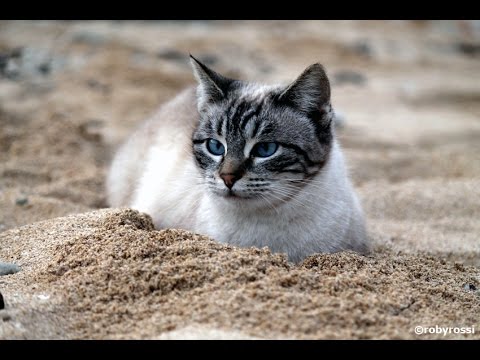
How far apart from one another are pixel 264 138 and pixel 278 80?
4.55 meters

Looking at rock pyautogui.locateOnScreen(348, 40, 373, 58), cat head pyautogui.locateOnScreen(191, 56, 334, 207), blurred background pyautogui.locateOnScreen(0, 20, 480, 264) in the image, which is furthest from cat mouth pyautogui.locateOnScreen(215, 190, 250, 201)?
rock pyautogui.locateOnScreen(348, 40, 373, 58)

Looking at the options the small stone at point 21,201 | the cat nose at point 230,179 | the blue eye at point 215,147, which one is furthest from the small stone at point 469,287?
the small stone at point 21,201

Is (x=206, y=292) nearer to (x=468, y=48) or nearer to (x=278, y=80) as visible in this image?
(x=278, y=80)

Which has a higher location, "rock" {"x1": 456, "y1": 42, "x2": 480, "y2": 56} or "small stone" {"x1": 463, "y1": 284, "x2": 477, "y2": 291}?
"rock" {"x1": 456, "y1": 42, "x2": 480, "y2": 56}

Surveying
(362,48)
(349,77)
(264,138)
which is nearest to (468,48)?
(362,48)

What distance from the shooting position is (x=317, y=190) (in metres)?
3.68

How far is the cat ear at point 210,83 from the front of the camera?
3.79 m

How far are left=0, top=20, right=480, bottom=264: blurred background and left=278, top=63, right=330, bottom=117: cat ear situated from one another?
4.24 feet

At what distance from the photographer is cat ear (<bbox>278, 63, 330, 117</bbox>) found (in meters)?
3.49

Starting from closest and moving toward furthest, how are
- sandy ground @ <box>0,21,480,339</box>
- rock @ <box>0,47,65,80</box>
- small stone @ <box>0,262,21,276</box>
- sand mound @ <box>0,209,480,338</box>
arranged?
sand mound @ <box>0,209,480,338</box>
sandy ground @ <box>0,21,480,339</box>
small stone @ <box>0,262,21,276</box>
rock @ <box>0,47,65,80</box>

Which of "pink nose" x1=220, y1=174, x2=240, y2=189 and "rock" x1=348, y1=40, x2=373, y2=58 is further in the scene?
"rock" x1=348, y1=40, x2=373, y2=58

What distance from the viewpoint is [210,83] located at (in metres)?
3.81

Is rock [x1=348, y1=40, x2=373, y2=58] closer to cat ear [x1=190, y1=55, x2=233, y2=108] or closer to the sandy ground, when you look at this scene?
the sandy ground
